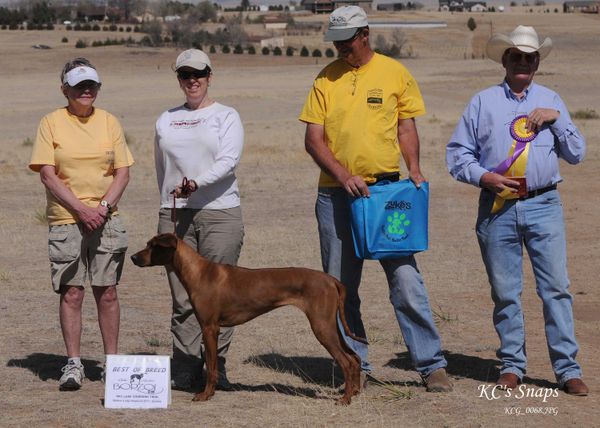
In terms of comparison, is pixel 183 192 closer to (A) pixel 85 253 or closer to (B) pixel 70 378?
(A) pixel 85 253

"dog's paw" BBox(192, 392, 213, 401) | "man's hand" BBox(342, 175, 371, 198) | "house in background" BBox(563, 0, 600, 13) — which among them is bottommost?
"house in background" BBox(563, 0, 600, 13)

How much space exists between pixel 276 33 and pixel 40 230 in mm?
95399

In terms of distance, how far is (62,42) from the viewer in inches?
3524

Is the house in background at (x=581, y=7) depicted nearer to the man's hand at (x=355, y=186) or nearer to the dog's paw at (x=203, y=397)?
the man's hand at (x=355, y=186)

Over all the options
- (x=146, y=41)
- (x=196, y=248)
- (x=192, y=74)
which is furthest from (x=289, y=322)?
(x=146, y=41)

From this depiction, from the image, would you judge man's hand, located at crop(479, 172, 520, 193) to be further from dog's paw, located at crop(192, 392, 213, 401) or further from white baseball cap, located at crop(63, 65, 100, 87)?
white baseball cap, located at crop(63, 65, 100, 87)

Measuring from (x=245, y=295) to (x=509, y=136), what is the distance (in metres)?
1.86

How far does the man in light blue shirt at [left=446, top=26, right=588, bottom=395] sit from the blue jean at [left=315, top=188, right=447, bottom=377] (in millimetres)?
453

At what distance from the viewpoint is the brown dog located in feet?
23.6

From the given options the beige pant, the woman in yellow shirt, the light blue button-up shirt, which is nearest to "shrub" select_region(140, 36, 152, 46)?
the woman in yellow shirt

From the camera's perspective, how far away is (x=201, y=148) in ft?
25.1

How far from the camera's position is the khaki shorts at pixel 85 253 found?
7.75 metres

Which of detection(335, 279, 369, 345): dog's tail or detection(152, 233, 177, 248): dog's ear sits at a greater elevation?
detection(152, 233, 177, 248): dog's ear

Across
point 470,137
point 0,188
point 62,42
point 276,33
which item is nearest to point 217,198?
point 470,137
